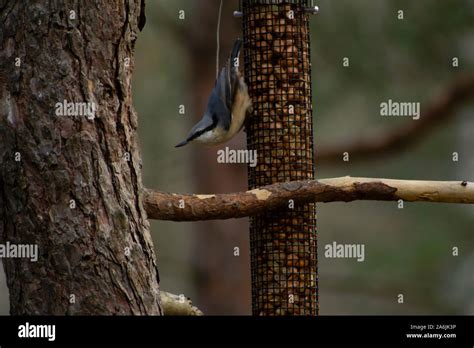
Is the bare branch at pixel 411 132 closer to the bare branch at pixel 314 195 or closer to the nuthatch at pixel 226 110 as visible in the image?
the nuthatch at pixel 226 110

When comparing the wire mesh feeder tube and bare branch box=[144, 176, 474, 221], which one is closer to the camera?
bare branch box=[144, 176, 474, 221]

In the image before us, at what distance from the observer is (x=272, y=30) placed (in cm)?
480

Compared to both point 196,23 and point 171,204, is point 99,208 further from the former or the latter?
point 196,23

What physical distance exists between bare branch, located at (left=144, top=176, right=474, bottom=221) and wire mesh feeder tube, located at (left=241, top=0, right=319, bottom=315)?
0.32 meters

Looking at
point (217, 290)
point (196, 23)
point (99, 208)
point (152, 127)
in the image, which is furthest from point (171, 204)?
point (152, 127)

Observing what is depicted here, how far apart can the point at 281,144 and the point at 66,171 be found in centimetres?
174

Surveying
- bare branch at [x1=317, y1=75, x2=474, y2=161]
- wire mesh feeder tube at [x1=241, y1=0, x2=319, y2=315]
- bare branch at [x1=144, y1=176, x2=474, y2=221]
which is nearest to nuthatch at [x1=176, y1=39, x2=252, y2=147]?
wire mesh feeder tube at [x1=241, y1=0, x2=319, y2=315]

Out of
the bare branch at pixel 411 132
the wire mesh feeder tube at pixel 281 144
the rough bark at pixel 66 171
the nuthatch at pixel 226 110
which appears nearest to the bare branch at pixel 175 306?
the wire mesh feeder tube at pixel 281 144

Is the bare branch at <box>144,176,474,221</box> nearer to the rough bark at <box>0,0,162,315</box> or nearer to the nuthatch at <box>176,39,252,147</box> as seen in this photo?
the nuthatch at <box>176,39,252,147</box>

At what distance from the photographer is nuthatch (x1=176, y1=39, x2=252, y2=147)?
4680 millimetres

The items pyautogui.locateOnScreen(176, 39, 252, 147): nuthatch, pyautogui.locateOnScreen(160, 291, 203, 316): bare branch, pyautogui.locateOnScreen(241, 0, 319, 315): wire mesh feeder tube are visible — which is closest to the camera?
pyautogui.locateOnScreen(160, 291, 203, 316): bare branch

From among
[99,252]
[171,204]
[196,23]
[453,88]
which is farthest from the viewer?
[196,23]

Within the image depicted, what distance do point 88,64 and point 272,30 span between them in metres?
1.73

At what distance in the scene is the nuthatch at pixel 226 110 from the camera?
4.68 metres
